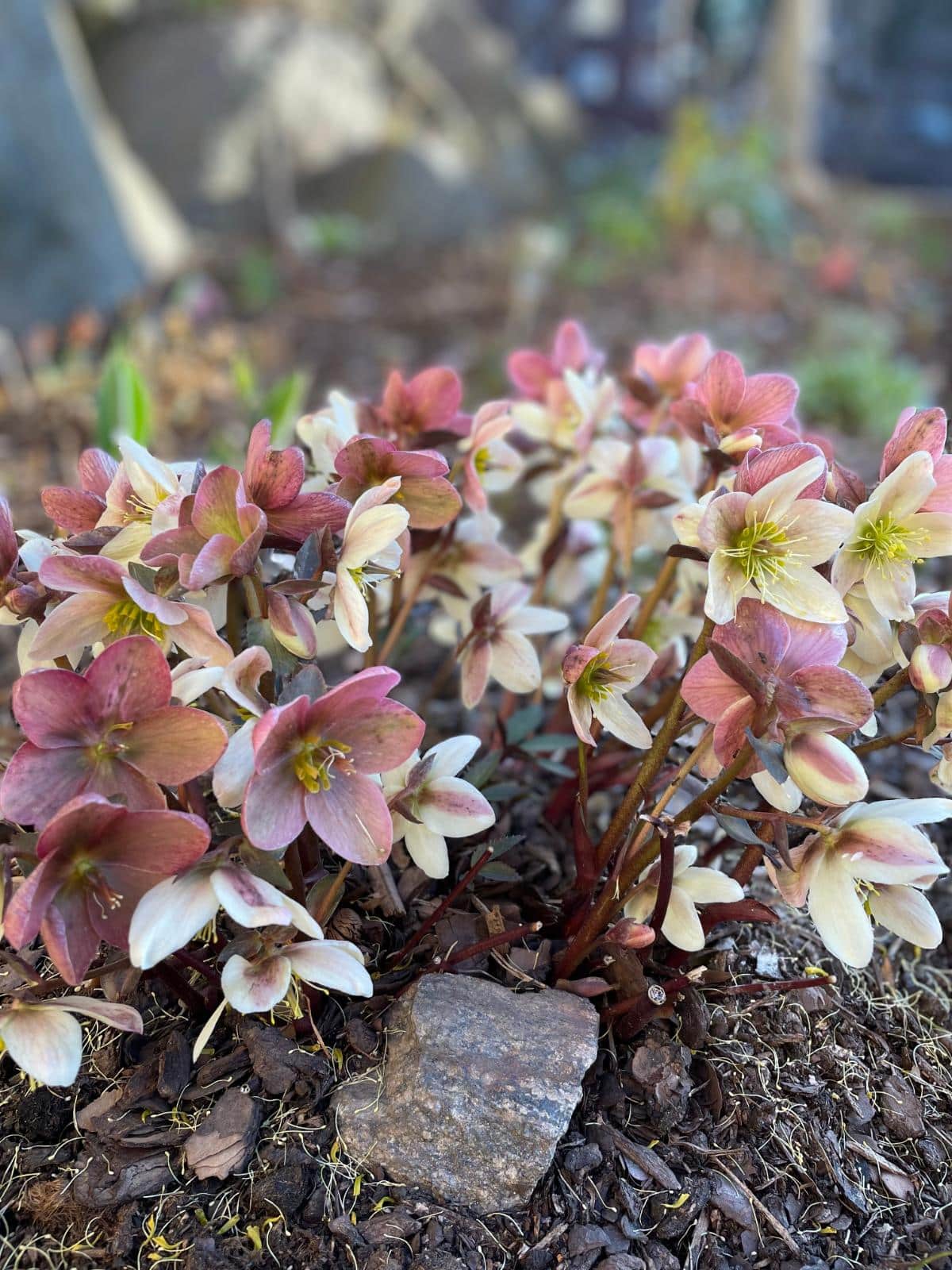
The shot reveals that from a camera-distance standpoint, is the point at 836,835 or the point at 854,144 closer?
the point at 836,835

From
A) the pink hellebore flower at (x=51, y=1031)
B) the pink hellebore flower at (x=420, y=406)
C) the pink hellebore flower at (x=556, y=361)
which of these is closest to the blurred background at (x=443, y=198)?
the pink hellebore flower at (x=556, y=361)

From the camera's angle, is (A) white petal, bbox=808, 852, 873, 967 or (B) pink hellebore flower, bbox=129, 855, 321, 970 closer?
(B) pink hellebore flower, bbox=129, 855, 321, 970

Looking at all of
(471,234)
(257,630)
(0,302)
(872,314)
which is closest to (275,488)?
(257,630)

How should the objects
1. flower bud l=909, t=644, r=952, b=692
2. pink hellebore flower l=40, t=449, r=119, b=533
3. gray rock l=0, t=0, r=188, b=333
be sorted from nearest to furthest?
1. flower bud l=909, t=644, r=952, b=692
2. pink hellebore flower l=40, t=449, r=119, b=533
3. gray rock l=0, t=0, r=188, b=333

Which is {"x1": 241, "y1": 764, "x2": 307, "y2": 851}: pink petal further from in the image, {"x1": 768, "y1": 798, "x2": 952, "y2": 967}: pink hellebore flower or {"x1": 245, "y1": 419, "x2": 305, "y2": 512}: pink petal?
{"x1": 768, "y1": 798, "x2": 952, "y2": 967}: pink hellebore flower

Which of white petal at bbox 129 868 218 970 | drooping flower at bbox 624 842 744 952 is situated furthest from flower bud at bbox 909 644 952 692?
white petal at bbox 129 868 218 970

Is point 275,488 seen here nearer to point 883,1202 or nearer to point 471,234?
point 883,1202

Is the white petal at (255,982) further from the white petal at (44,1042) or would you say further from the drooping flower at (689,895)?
the drooping flower at (689,895)
